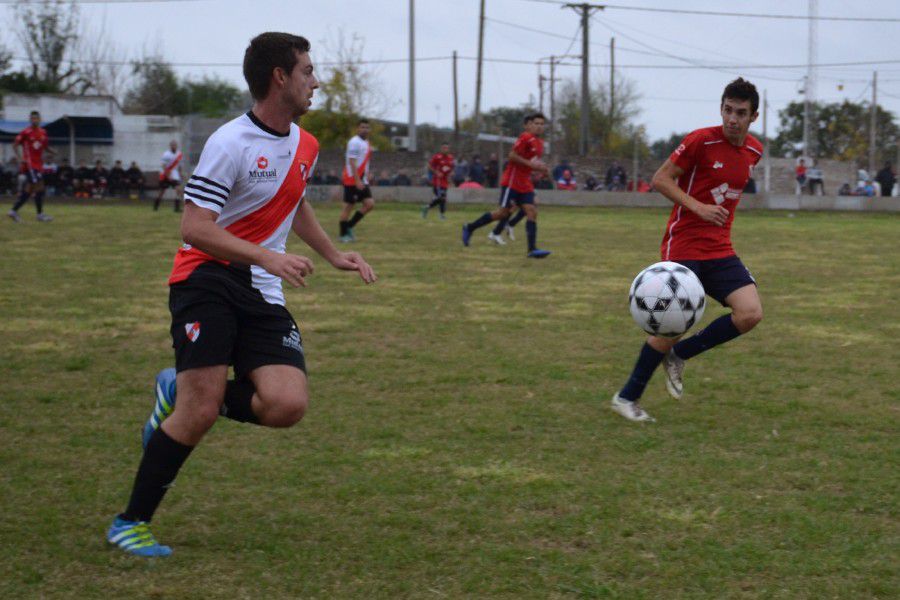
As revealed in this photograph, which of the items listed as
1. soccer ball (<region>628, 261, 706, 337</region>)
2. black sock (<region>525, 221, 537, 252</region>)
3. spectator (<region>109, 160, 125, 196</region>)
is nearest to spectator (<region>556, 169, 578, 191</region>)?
spectator (<region>109, 160, 125, 196</region>)

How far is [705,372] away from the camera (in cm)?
789

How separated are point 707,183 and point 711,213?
36 centimetres

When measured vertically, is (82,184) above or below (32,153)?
below

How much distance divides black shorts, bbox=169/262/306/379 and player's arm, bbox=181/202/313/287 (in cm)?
24

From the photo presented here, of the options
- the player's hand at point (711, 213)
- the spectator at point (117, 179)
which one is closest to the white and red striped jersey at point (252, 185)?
the player's hand at point (711, 213)

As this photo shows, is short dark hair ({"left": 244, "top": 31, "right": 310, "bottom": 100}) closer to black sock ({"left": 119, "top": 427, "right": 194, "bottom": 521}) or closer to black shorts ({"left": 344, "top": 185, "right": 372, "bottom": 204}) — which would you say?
black sock ({"left": 119, "top": 427, "right": 194, "bottom": 521})

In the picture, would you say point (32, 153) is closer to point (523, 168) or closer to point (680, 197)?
point (523, 168)

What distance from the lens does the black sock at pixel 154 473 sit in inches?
163

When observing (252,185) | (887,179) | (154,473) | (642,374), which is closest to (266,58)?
(252,185)

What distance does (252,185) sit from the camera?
4.23m

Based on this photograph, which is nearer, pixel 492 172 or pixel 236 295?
pixel 236 295

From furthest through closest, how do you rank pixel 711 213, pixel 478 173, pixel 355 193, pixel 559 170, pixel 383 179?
1. pixel 383 179
2. pixel 559 170
3. pixel 478 173
4. pixel 355 193
5. pixel 711 213

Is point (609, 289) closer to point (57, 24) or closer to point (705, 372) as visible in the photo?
point (705, 372)

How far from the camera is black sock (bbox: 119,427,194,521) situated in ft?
13.5
